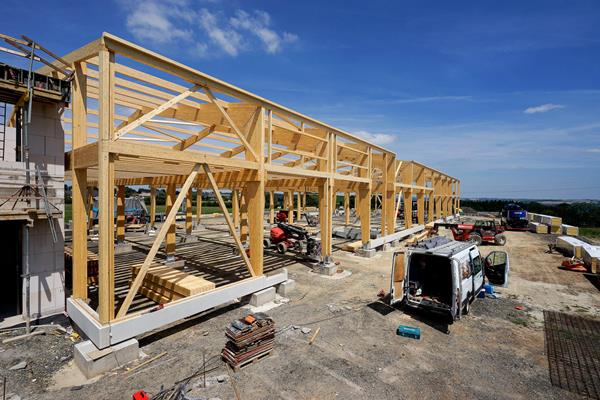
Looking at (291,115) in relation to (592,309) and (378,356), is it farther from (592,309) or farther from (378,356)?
(592,309)

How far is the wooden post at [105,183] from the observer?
5.64 m

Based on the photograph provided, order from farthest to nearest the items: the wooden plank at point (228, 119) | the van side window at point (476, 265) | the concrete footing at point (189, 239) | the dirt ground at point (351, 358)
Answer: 1. the concrete footing at point (189, 239)
2. the van side window at point (476, 265)
3. the wooden plank at point (228, 119)
4. the dirt ground at point (351, 358)

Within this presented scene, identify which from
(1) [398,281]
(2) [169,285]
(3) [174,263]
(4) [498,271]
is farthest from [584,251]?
(3) [174,263]

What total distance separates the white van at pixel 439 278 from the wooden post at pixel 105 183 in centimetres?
701

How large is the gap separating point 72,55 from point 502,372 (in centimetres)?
1158

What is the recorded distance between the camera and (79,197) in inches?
291

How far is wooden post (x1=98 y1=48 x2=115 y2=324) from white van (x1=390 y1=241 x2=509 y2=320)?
7.01 metres

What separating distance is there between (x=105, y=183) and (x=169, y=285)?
3958mm

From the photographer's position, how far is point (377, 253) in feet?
55.9

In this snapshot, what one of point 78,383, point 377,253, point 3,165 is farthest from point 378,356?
point 377,253

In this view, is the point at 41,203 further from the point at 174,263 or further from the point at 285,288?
the point at 285,288

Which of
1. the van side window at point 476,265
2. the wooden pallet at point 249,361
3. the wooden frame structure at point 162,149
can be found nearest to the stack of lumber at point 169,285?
the wooden frame structure at point 162,149

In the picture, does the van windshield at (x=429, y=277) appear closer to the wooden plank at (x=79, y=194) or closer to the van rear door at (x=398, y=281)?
the van rear door at (x=398, y=281)

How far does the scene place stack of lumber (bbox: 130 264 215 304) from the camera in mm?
7918
